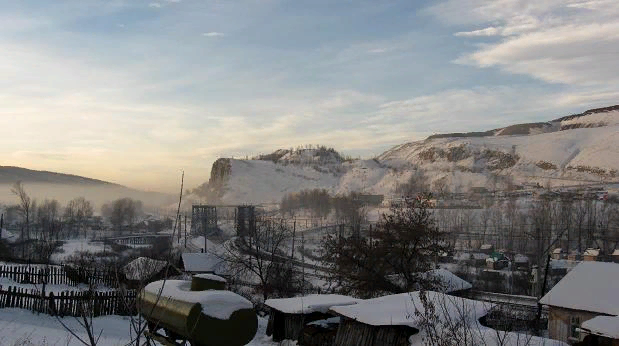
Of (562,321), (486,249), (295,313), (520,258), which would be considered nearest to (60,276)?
(295,313)

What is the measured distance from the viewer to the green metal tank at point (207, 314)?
11.2m

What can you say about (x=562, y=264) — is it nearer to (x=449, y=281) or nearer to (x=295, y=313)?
(x=449, y=281)

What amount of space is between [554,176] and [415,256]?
504ft

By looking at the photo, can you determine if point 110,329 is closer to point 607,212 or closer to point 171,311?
point 171,311

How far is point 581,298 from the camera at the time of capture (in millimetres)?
23484

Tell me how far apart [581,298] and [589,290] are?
22.9 inches

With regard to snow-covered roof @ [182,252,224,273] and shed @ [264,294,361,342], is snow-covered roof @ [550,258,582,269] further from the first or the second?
shed @ [264,294,361,342]

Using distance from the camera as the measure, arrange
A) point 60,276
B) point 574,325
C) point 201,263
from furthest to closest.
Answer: point 201,263 < point 60,276 < point 574,325

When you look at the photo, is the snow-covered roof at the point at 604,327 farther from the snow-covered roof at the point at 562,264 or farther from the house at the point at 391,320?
the snow-covered roof at the point at 562,264

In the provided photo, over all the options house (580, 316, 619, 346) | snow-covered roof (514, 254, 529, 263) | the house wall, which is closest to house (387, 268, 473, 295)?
the house wall

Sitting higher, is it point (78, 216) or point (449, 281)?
point (449, 281)

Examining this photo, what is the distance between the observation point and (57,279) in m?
31.4

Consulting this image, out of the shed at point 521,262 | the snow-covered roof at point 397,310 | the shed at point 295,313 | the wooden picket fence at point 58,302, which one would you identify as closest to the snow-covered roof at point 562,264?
the shed at point 521,262

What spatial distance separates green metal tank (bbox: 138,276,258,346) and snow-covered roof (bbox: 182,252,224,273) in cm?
3137
